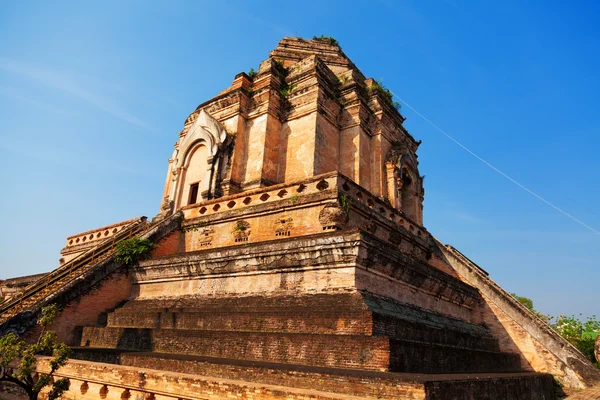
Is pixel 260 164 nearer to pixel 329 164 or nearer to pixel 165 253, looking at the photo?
pixel 329 164

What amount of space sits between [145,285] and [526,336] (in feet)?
34.9

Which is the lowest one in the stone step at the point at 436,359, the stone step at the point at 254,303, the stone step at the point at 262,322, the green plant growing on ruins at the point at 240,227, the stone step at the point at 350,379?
the stone step at the point at 350,379

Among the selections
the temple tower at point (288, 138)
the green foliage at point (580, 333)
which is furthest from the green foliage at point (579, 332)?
the temple tower at point (288, 138)

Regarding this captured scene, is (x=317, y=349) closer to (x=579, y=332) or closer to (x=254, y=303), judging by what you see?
(x=254, y=303)

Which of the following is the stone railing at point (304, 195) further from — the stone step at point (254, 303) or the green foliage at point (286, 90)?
the green foliage at point (286, 90)

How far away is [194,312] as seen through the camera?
935 centimetres

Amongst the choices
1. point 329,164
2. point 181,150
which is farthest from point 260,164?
point 181,150

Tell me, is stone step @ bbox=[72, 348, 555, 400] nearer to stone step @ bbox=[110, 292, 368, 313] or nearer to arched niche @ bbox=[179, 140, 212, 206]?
stone step @ bbox=[110, 292, 368, 313]

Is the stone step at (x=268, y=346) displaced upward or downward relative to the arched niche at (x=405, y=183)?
downward

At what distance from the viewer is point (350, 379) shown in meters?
5.53

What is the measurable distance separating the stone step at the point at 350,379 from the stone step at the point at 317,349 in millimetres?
496

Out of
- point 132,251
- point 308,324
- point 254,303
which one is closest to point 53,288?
point 132,251

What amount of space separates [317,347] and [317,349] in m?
0.03

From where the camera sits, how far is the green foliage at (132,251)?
12.3 m
